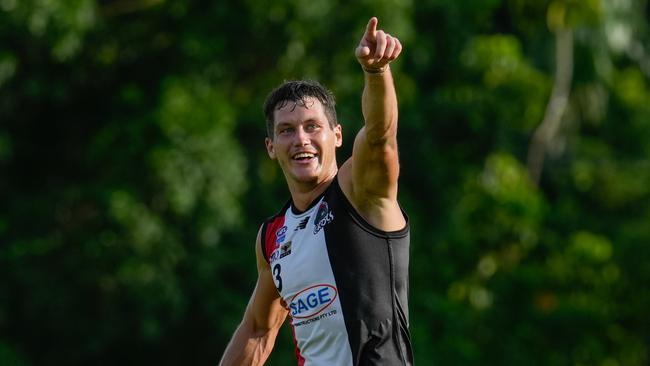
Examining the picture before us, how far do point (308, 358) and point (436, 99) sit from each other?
1332 cm

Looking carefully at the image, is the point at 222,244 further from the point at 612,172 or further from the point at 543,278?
the point at 612,172

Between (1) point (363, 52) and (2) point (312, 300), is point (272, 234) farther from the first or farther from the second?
(1) point (363, 52)

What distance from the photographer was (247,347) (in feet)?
20.9

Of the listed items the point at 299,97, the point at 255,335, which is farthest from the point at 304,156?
the point at 255,335

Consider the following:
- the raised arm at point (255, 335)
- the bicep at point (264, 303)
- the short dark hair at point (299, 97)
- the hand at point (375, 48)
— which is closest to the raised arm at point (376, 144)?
the hand at point (375, 48)

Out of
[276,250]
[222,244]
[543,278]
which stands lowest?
[543,278]

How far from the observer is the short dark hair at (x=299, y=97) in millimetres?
5699

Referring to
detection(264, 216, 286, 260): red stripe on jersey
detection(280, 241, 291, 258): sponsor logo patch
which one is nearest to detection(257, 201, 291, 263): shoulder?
detection(264, 216, 286, 260): red stripe on jersey

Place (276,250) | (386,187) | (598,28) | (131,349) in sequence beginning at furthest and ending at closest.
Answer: (598,28)
(131,349)
(276,250)
(386,187)

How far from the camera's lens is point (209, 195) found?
54.6 feet

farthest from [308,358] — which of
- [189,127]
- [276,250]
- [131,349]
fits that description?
[131,349]

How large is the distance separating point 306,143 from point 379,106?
21.3 inches

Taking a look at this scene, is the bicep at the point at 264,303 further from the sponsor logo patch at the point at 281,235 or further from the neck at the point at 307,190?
the neck at the point at 307,190

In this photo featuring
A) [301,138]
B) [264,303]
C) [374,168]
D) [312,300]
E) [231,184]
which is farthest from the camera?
[231,184]
